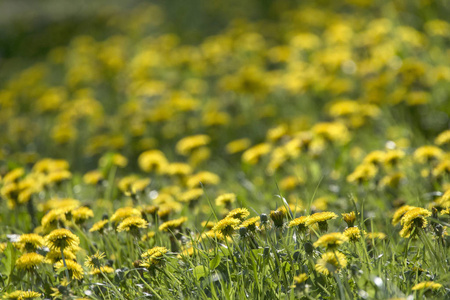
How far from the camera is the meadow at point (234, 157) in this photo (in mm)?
1717

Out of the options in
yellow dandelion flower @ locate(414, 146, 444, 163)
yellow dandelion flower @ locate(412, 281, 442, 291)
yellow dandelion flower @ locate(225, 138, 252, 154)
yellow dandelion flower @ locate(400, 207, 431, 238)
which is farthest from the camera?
yellow dandelion flower @ locate(225, 138, 252, 154)

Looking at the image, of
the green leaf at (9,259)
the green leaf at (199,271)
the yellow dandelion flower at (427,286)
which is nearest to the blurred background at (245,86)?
the green leaf at (9,259)

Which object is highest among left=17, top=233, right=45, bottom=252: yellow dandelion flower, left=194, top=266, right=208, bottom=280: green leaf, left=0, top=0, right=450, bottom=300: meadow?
left=17, top=233, right=45, bottom=252: yellow dandelion flower

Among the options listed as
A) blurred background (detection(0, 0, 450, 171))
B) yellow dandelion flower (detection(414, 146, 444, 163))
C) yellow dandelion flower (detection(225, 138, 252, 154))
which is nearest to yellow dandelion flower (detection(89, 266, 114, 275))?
blurred background (detection(0, 0, 450, 171))

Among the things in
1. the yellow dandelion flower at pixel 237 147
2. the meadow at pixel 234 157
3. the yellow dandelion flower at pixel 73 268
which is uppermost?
the yellow dandelion flower at pixel 73 268

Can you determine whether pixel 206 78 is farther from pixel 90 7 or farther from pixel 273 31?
pixel 90 7

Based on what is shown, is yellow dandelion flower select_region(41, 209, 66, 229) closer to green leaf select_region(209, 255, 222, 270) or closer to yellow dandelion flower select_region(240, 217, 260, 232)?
green leaf select_region(209, 255, 222, 270)

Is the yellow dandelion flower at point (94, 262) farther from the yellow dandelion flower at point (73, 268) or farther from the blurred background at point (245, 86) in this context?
the blurred background at point (245, 86)

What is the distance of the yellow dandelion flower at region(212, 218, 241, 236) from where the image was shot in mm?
1690

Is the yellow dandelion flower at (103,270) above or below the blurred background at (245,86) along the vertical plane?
above

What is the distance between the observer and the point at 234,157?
4.12m

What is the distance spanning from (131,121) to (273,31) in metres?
2.65

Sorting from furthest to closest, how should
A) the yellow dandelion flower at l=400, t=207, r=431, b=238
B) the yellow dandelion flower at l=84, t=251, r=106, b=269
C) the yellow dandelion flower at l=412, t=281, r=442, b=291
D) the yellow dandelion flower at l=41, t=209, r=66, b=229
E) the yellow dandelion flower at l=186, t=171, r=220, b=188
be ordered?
the yellow dandelion flower at l=186, t=171, r=220, b=188 < the yellow dandelion flower at l=41, t=209, r=66, b=229 < the yellow dandelion flower at l=84, t=251, r=106, b=269 < the yellow dandelion flower at l=400, t=207, r=431, b=238 < the yellow dandelion flower at l=412, t=281, r=442, b=291

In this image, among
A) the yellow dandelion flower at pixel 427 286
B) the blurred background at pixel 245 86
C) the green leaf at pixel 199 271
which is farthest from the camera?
the blurred background at pixel 245 86
